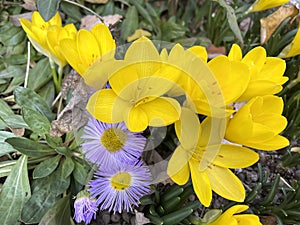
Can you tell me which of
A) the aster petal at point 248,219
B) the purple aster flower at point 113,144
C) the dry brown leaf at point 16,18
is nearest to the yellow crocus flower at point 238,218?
the aster petal at point 248,219

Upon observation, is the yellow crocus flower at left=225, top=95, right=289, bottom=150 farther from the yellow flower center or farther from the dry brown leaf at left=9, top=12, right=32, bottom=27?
the dry brown leaf at left=9, top=12, right=32, bottom=27

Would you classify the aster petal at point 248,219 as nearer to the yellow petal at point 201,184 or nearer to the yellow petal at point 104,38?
the yellow petal at point 201,184

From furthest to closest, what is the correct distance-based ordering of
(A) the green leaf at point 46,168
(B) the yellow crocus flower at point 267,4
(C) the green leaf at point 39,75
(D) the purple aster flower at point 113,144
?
(C) the green leaf at point 39,75 → (B) the yellow crocus flower at point 267,4 → (A) the green leaf at point 46,168 → (D) the purple aster flower at point 113,144

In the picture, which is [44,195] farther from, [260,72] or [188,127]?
[260,72]

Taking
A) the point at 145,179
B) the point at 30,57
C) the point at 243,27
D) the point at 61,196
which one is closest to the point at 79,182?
the point at 61,196

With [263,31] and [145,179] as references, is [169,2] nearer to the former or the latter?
[263,31]

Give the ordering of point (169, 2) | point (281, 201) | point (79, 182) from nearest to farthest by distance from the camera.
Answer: point (79, 182) < point (281, 201) < point (169, 2)

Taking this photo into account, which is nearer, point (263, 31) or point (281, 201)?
point (281, 201)

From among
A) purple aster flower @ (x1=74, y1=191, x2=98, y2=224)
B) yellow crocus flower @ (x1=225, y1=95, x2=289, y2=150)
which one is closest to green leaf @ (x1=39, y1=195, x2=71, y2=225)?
purple aster flower @ (x1=74, y1=191, x2=98, y2=224)
